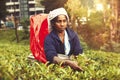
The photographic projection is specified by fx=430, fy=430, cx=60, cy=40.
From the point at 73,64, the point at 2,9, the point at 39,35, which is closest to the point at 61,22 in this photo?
the point at 39,35

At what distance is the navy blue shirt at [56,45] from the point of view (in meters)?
5.62

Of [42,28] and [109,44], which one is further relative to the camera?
[109,44]

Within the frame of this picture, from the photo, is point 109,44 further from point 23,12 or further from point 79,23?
point 23,12

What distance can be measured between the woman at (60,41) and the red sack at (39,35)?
0.76 feet

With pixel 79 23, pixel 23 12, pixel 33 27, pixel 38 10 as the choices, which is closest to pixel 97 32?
pixel 79 23

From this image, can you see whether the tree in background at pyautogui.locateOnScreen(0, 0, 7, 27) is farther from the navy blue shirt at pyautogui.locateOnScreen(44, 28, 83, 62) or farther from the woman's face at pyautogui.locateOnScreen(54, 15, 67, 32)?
the woman's face at pyautogui.locateOnScreen(54, 15, 67, 32)

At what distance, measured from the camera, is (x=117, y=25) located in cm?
2397

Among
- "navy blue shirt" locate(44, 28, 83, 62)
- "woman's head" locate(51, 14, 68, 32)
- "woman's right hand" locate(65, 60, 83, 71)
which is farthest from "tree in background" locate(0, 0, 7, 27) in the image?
"woman's right hand" locate(65, 60, 83, 71)

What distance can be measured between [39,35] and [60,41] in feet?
1.41

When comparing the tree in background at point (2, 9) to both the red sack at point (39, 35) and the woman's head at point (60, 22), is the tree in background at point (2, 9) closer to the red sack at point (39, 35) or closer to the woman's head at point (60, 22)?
the red sack at point (39, 35)

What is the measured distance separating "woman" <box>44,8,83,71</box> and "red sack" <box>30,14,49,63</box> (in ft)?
0.76

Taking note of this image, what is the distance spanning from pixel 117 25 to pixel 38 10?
65.1 m

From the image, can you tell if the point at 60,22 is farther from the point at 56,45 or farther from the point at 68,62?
the point at 68,62

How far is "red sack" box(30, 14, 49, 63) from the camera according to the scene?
605 cm
